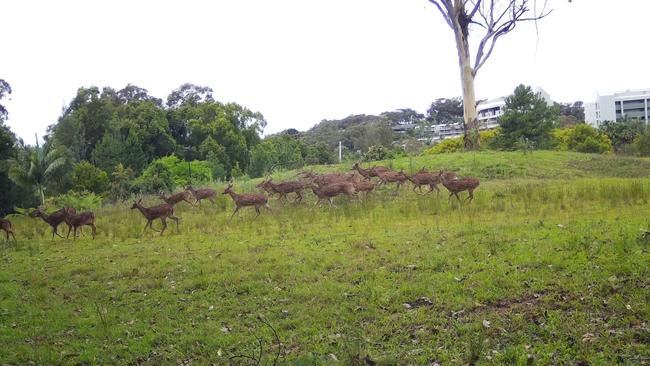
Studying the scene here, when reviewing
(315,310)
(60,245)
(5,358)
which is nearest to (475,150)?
(60,245)

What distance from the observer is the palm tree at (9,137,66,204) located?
37.6m

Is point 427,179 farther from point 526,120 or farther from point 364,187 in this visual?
point 526,120

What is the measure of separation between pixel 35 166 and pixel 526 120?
1734 inches

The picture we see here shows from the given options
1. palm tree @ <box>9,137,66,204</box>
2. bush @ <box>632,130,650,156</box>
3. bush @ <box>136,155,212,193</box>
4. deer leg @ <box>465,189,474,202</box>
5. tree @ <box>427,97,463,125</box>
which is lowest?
bush @ <box>632,130,650,156</box>

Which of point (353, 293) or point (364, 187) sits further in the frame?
point (364, 187)

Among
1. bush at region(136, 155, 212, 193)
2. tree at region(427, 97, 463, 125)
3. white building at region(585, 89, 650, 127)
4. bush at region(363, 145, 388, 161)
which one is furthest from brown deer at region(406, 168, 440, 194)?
white building at region(585, 89, 650, 127)

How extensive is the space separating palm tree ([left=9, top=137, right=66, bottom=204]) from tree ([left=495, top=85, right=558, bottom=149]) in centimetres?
4062

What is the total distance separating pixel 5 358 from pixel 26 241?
10872mm

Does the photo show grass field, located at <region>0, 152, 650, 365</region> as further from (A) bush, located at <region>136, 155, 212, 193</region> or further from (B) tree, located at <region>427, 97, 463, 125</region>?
(B) tree, located at <region>427, 97, 463, 125</region>

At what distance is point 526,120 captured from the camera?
56.5 metres

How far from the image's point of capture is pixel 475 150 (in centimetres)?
3253

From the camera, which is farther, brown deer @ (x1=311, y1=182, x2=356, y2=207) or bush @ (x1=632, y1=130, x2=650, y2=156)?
bush @ (x1=632, y1=130, x2=650, y2=156)

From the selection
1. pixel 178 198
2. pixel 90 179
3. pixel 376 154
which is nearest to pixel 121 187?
pixel 90 179

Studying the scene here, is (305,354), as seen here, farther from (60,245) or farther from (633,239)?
(60,245)
